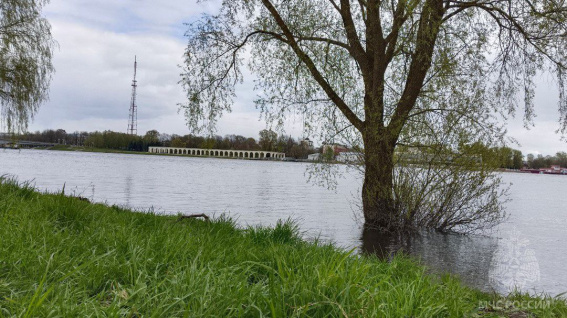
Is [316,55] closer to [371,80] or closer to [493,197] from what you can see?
[371,80]

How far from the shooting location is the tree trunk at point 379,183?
13.6 meters

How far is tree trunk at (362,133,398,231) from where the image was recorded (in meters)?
13.6

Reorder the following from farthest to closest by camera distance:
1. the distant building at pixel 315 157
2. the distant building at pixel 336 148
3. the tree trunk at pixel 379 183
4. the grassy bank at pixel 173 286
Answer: the distant building at pixel 315 157 < the distant building at pixel 336 148 < the tree trunk at pixel 379 183 < the grassy bank at pixel 173 286

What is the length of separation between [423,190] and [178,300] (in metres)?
→ 13.3

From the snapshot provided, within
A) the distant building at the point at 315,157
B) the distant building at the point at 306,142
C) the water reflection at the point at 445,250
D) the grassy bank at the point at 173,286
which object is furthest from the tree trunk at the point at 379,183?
the grassy bank at the point at 173,286

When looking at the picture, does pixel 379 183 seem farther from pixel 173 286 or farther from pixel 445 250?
pixel 173 286

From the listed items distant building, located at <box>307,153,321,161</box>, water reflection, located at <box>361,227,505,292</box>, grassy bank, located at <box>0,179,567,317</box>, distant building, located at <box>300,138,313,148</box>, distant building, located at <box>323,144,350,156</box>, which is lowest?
water reflection, located at <box>361,227,505,292</box>

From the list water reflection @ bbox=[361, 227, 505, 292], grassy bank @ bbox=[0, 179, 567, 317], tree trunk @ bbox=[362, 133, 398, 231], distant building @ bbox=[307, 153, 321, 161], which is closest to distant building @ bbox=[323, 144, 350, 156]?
distant building @ bbox=[307, 153, 321, 161]

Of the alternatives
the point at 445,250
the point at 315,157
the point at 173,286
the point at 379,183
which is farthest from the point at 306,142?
the point at 173,286

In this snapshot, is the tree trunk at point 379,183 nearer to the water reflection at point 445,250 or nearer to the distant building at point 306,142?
the water reflection at point 445,250

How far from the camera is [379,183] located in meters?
14.1

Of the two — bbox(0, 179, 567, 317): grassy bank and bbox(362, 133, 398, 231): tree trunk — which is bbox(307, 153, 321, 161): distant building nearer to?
bbox(362, 133, 398, 231): tree trunk

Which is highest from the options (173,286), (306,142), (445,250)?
(306,142)

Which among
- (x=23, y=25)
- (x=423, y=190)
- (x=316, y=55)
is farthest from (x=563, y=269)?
(x=23, y=25)
